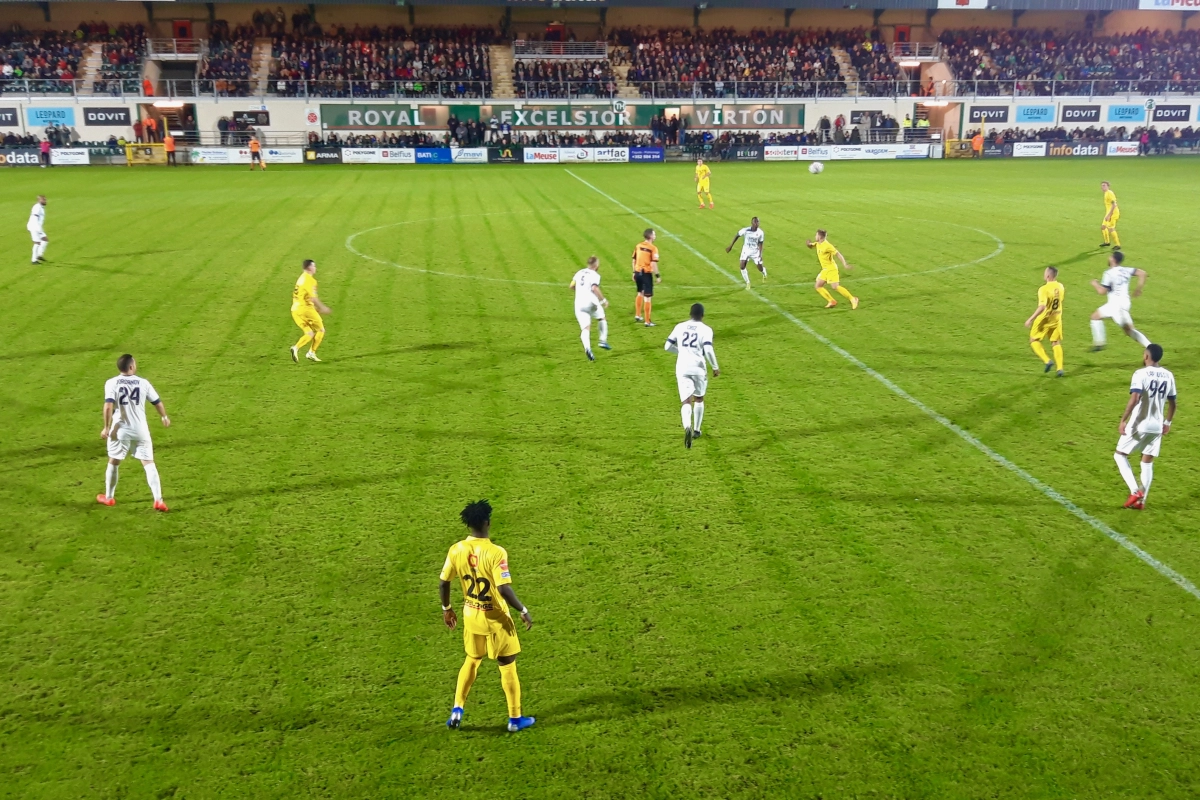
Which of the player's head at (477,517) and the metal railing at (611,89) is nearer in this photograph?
the player's head at (477,517)

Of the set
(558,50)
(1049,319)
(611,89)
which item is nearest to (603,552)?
(1049,319)

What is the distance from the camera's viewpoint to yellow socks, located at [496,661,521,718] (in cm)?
705

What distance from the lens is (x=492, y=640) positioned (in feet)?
22.9

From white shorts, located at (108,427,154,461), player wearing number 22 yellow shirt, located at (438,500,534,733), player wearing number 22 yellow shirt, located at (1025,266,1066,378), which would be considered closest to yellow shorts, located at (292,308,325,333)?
white shorts, located at (108,427,154,461)

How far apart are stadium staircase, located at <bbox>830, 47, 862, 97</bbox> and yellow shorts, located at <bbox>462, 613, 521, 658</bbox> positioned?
223 ft

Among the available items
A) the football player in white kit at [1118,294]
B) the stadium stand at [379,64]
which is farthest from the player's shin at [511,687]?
the stadium stand at [379,64]

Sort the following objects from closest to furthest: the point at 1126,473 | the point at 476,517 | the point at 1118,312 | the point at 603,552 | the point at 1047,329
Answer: the point at 476,517 < the point at 603,552 < the point at 1126,473 < the point at 1047,329 < the point at 1118,312

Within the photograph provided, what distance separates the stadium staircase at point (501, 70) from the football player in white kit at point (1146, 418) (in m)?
59.3

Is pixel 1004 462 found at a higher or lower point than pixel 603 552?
higher

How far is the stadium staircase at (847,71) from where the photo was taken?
68062 mm

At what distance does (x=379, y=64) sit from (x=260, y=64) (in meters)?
8.54

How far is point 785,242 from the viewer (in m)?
28.8

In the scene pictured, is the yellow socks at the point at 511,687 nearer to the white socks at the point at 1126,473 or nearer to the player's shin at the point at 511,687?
the player's shin at the point at 511,687

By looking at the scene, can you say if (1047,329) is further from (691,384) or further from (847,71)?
(847,71)
